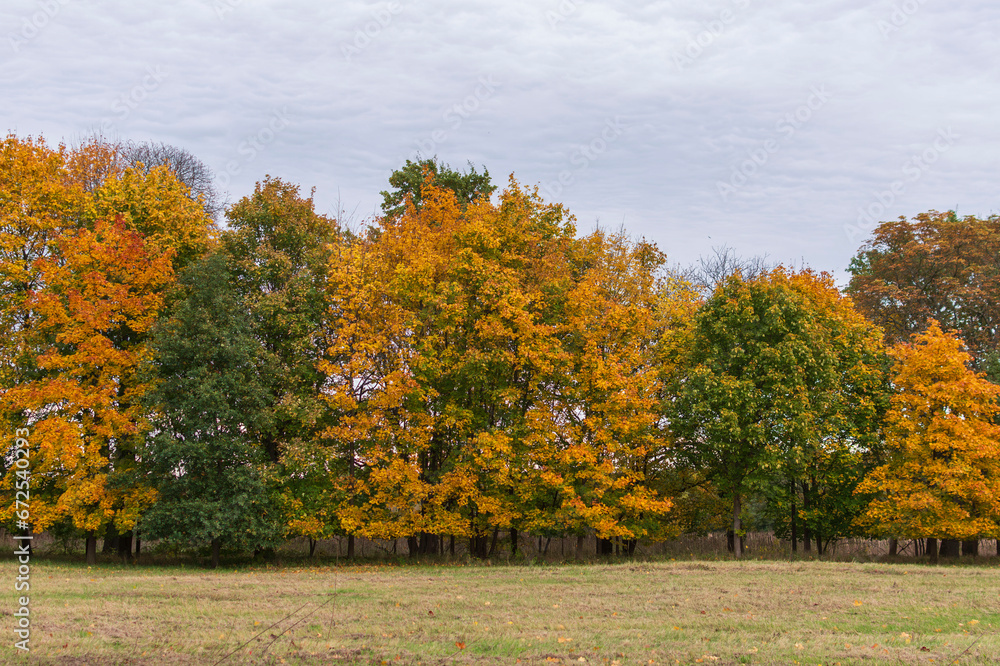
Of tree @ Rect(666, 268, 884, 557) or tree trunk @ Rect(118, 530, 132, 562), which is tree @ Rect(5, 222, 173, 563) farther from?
tree @ Rect(666, 268, 884, 557)

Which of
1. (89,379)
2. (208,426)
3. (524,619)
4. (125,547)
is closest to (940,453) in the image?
(524,619)

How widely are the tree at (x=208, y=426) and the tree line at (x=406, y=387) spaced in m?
0.10

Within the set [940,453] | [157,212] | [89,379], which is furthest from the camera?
[157,212]

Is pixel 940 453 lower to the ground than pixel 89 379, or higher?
lower

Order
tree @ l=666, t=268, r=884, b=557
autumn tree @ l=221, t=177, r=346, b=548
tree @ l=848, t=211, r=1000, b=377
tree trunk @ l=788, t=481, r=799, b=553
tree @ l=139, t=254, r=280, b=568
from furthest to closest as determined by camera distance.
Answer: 1. tree @ l=848, t=211, r=1000, b=377
2. tree trunk @ l=788, t=481, r=799, b=553
3. tree @ l=666, t=268, r=884, b=557
4. autumn tree @ l=221, t=177, r=346, b=548
5. tree @ l=139, t=254, r=280, b=568

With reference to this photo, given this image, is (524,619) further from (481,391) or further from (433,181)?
(433,181)

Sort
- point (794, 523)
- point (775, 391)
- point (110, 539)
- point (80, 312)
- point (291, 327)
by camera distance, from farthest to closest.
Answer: point (794, 523) < point (110, 539) < point (775, 391) < point (291, 327) < point (80, 312)

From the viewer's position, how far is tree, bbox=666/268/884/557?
2828cm

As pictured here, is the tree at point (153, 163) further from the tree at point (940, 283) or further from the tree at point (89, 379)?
the tree at point (940, 283)

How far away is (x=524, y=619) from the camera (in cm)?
1352

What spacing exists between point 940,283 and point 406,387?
95.6ft

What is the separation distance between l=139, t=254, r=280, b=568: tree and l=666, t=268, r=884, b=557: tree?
624 inches

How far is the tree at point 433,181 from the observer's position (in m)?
42.4

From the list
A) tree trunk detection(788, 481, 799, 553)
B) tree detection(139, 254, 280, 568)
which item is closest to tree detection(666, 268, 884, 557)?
tree trunk detection(788, 481, 799, 553)
